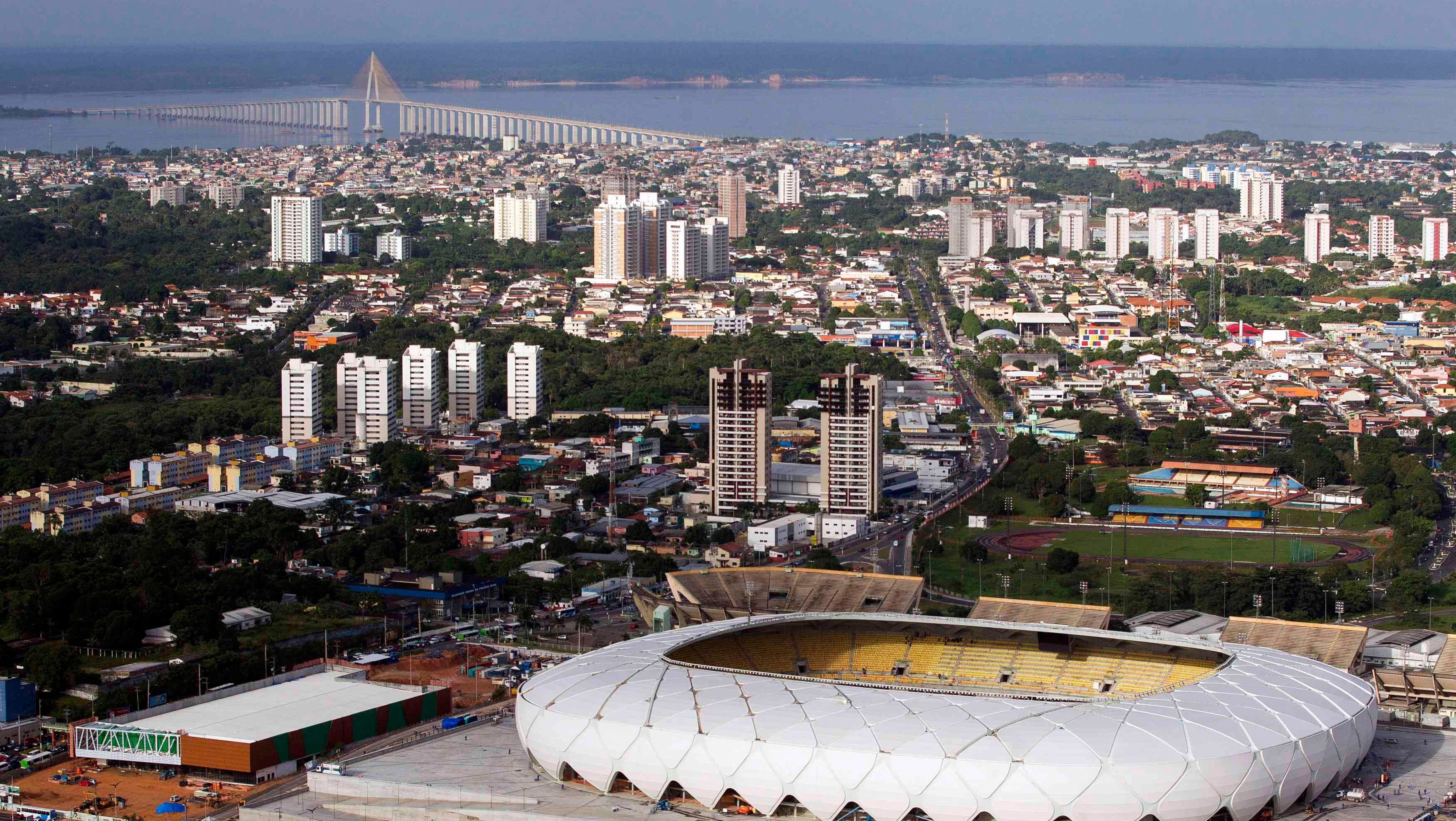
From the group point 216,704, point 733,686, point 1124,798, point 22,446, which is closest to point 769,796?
point 733,686

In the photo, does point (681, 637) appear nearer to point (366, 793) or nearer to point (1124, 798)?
point (366, 793)

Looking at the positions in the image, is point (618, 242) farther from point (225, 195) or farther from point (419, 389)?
point (419, 389)

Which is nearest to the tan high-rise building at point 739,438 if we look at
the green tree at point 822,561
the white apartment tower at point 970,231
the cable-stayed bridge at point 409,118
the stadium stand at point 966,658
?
the green tree at point 822,561

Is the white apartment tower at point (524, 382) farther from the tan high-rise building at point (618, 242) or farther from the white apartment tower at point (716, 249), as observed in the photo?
the white apartment tower at point (716, 249)

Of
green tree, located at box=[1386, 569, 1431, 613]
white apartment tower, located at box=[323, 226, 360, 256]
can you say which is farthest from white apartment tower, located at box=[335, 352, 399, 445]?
white apartment tower, located at box=[323, 226, 360, 256]

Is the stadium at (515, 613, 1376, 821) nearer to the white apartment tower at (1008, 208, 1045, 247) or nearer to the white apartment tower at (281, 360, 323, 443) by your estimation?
the white apartment tower at (281, 360, 323, 443)

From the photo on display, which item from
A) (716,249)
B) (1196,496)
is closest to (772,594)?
(1196,496)
